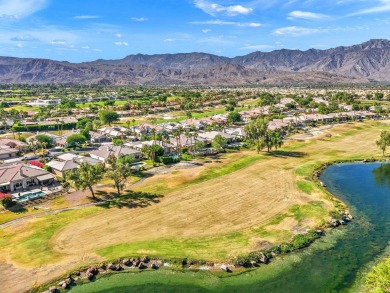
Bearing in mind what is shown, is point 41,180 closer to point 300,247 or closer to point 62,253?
point 62,253

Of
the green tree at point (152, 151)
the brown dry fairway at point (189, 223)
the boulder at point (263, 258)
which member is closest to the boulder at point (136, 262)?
the brown dry fairway at point (189, 223)

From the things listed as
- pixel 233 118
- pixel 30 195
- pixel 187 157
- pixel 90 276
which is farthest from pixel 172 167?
pixel 233 118

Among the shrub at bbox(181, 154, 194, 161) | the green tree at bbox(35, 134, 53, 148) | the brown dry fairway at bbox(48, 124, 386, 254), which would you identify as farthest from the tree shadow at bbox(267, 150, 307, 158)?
the green tree at bbox(35, 134, 53, 148)

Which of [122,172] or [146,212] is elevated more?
[122,172]

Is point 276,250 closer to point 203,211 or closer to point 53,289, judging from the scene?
point 203,211

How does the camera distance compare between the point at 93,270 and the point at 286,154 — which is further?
the point at 286,154

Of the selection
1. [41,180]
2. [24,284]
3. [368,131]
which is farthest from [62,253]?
[368,131]
